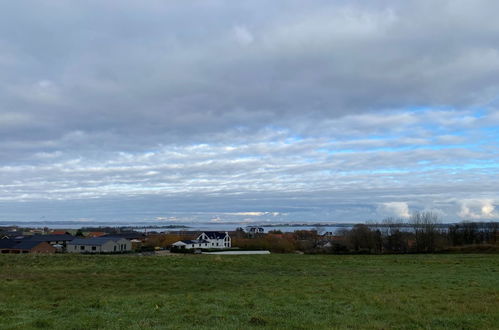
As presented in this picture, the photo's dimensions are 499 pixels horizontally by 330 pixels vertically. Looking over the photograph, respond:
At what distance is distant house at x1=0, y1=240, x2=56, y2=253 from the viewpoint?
9006 cm

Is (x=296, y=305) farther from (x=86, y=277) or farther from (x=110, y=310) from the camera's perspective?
(x=86, y=277)

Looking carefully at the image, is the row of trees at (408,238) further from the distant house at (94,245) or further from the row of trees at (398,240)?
the distant house at (94,245)

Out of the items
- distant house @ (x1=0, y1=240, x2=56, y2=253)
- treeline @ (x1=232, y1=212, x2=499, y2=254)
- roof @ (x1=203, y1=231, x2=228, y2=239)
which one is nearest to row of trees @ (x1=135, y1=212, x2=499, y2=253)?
treeline @ (x1=232, y1=212, x2=499, y2=254)

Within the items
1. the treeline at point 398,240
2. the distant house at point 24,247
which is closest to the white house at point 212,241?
the treeline at point 398,240

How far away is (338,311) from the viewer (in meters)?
11.8

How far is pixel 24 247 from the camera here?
91500 mm

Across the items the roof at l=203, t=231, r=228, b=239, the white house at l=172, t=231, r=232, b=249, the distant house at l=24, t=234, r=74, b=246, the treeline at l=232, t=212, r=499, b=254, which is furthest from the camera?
the roof at l=203, t=231, r=228, b=239

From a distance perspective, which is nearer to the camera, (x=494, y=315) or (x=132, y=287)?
(x=494, y=315)

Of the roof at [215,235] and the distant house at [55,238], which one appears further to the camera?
the roof at [215,235]

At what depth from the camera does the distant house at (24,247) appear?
3546 inches

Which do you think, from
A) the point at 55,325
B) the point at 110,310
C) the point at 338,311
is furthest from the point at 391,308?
the point at 55,325

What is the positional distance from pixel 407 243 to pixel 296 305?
276ft

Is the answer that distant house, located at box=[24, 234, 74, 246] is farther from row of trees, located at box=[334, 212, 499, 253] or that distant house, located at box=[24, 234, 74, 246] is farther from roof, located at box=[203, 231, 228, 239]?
row of trees, located at box=[334, 212, 499, 253]

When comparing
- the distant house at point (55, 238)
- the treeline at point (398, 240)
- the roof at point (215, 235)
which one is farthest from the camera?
the roof at point (215, 235)
